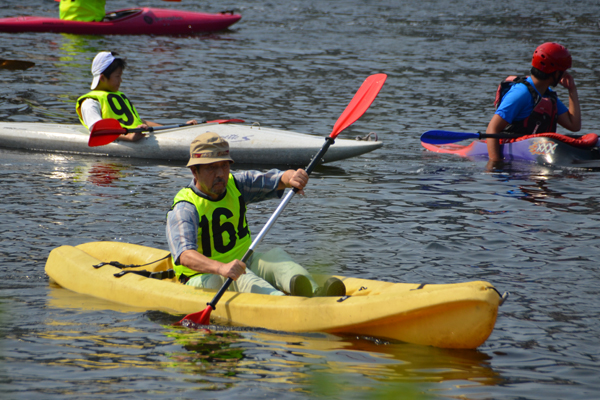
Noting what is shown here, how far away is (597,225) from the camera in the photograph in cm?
658

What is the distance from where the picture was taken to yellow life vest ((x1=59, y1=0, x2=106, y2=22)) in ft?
58.1

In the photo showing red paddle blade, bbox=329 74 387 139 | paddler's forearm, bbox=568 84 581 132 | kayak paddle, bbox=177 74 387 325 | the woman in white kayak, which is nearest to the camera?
kayak paddle, bbox=177 74 387 325

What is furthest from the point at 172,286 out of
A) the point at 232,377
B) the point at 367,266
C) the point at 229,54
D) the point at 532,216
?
the point at 229,54

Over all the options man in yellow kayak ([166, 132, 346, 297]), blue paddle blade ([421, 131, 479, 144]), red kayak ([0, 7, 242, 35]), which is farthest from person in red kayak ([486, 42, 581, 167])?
red kayak ([0, 7, 242, 35])

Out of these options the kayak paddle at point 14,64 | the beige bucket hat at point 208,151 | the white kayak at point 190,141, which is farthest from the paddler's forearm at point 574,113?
the kayak paddle at point 14,64

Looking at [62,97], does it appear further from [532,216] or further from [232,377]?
[232,377]

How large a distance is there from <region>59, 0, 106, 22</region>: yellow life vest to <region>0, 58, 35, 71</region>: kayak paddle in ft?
14.4

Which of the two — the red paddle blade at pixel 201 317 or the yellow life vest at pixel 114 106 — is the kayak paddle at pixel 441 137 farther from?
the red paddle blade at pixel 201 317

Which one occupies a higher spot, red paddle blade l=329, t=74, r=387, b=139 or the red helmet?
the red helmet

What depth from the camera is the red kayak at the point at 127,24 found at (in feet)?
58.2

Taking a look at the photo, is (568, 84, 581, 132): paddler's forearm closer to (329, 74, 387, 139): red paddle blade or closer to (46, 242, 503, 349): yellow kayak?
(329, 74, 387, 139): red paddle blade

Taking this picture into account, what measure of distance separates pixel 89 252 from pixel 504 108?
4537 millimetres

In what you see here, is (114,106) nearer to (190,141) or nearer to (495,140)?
(190,141)

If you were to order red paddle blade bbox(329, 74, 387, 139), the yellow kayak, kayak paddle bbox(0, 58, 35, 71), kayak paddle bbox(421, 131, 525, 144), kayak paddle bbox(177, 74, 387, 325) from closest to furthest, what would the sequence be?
the yellow kayak → kayak paddle bbox(177, 74, 387, 325) → red paddle blade bbox(329, 74, 387, 139) → kayak paddle bbox(421, 131, 525, 144) → kayak paddle bbox(0, 58, 35, 71)
